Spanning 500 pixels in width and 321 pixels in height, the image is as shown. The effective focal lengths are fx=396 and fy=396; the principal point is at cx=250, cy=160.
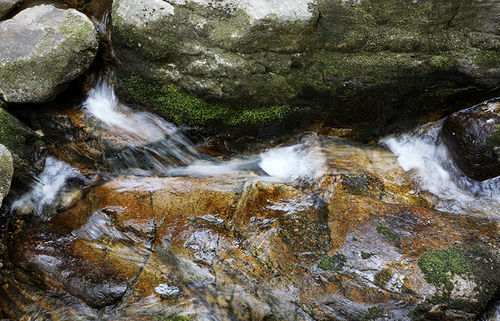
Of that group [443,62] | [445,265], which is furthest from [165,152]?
[443,62]

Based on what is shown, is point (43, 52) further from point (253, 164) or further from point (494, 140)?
point (494, 140)

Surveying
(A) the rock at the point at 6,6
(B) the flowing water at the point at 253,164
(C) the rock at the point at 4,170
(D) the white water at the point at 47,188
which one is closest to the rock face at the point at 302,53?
(B) the flowing water at the point at 253,164

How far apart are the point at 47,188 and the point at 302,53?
11.7 feet

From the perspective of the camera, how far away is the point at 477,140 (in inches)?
181

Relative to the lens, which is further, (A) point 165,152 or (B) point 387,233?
(A) point 165,152

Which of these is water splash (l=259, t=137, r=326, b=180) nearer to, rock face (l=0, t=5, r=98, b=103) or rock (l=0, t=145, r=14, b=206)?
rock face (l=0, t=5, r=98, b=103)

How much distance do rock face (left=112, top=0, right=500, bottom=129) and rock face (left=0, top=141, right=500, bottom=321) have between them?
1074mm

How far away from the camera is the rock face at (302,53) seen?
461cm

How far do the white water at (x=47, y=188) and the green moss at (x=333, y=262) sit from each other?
310cm

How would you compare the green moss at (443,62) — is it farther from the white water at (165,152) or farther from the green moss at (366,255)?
the green moss at (366,255)

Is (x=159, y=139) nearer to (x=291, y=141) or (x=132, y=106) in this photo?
(x=132, y=106)

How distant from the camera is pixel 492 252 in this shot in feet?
12.2

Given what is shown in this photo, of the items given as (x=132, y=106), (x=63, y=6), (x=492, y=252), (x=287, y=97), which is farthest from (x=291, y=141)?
(x=63, y=6)

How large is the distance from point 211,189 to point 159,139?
1.19 metres
